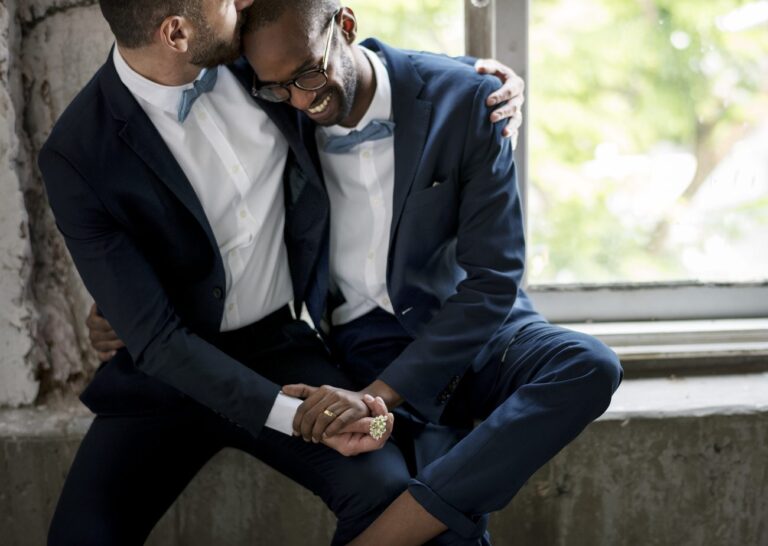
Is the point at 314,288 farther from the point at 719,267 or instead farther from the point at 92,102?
the point at 719,267

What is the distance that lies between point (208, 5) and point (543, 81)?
1235 millimetres

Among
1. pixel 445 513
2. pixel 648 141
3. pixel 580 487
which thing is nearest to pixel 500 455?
pixel 445 513

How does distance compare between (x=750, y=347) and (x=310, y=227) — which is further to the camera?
(x=750, y=347)

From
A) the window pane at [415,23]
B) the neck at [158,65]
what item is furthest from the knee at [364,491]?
the window pane at [415,23]

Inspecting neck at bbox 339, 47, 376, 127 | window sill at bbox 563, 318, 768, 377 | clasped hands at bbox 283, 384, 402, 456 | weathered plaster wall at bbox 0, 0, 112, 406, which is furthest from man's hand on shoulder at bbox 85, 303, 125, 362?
window sill at bbox 563, 318, 768, 377

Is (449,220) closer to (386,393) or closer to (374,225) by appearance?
(374,225)

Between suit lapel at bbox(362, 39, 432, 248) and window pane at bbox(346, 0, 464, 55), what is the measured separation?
0.59m

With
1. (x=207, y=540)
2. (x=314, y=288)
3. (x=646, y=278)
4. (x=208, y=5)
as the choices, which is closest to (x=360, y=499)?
(x=314, y=288)

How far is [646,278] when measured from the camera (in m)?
3.06

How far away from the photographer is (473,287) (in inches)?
87.4

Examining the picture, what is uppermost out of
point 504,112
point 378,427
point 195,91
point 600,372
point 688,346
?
point 195,91

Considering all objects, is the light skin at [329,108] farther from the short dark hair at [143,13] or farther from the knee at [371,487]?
the short dark hair at [143,13]

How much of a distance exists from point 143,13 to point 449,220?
0.82 meters

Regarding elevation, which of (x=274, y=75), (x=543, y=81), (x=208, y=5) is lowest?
(x=543, y=81)
